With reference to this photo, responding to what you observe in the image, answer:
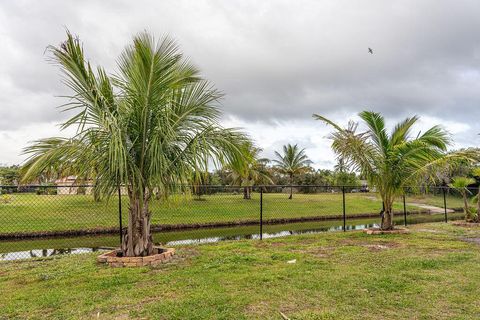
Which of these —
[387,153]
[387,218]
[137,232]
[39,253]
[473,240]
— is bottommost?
[39,253]

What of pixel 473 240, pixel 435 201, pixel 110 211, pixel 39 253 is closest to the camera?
pixel 473 240

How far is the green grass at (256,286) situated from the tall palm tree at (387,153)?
9.30ft

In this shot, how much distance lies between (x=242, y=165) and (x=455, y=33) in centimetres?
883

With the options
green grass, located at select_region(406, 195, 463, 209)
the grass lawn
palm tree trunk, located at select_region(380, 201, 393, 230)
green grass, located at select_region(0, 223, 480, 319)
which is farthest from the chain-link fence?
green grass, located at select_region(406, 195, 463, 209)

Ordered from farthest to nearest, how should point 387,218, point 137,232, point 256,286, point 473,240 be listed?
point 387,218
point 473,240
point 137,232
point 256,286

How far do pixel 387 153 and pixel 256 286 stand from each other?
6.50m

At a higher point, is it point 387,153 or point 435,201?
point 387,153

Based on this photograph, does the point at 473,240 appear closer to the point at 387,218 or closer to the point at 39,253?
the point at 387,218

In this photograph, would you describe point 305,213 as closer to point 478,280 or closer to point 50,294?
point 478,280

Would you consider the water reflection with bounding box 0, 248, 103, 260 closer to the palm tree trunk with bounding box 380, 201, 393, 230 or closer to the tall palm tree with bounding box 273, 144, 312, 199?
the palm tree trunk with bounding box 380, 201, 393, 230

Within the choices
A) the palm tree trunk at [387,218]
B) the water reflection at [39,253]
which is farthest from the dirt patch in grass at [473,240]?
the water reflection at [39,253]

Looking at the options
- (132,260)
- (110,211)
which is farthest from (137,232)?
(110,211)

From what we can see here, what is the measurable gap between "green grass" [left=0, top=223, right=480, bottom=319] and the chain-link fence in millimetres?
1283

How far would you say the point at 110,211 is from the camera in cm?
1473
